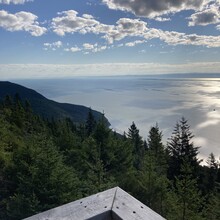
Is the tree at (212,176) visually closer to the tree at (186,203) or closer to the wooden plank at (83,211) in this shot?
the tree at (186,203)

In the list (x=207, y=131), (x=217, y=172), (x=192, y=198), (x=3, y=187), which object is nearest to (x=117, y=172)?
(x=192, y=198)

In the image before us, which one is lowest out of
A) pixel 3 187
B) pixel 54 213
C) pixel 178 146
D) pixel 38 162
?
pixel 178 146

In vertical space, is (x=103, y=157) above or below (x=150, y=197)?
above

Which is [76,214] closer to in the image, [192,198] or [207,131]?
[192,198]

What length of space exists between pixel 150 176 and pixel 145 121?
396 ft

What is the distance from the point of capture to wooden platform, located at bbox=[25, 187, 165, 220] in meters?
1.68

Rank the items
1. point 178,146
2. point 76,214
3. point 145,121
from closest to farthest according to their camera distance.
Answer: point 76,214 → point 178,146 → point 145,121

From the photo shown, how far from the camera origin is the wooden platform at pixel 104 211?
168 cm

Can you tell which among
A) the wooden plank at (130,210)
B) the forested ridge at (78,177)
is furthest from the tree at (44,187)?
the wooden plank at (130,210)

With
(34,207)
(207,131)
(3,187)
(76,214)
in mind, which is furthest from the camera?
(207,131)

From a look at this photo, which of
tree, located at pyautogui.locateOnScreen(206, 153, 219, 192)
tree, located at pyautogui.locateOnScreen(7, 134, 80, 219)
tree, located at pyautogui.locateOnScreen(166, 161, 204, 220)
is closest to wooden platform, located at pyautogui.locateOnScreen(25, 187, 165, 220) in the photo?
tree, located at pyautogui.locateOnScreen(7, 134, 80, 219)

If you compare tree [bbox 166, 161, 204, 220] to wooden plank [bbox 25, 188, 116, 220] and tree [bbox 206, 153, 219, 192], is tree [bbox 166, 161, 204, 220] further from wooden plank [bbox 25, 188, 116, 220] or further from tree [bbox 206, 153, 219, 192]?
wooden plank [bbox 25, 188, 116, 220]

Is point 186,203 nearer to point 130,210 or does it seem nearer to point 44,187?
point 44,187

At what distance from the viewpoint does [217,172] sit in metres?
39.3
